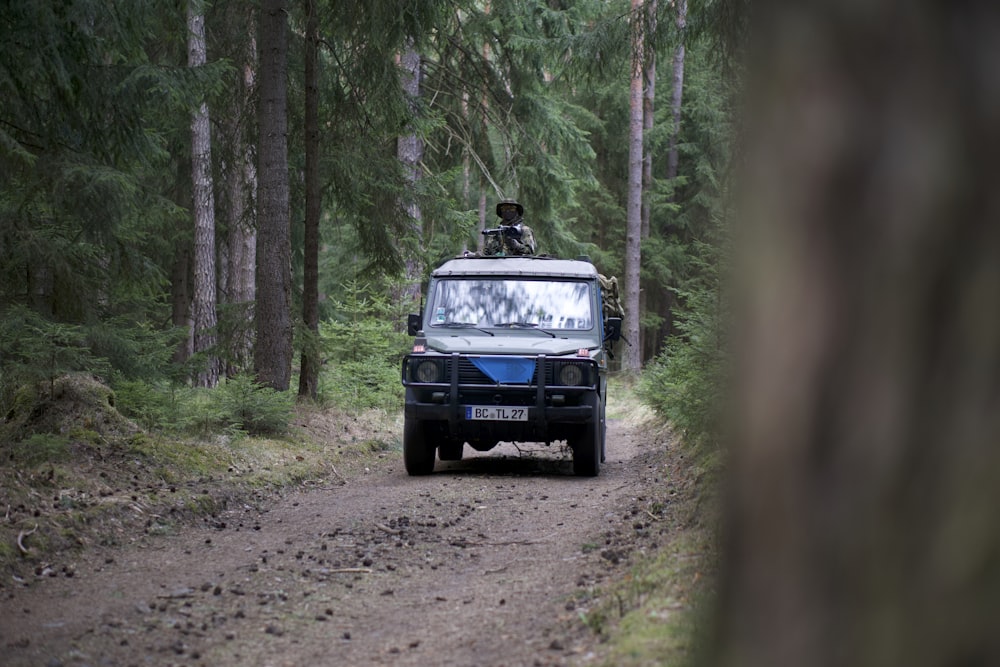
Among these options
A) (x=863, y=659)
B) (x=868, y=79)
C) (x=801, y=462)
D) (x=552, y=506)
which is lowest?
(x=552, y=506)

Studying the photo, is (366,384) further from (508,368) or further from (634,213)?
(634,213)

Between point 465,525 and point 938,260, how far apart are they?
6.55m

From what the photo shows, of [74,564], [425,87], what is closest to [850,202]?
[74,564]

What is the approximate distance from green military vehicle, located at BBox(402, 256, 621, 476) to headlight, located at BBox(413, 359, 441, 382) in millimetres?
11

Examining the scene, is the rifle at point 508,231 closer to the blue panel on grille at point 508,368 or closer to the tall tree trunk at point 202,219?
the blue panel on grille at point 508,368

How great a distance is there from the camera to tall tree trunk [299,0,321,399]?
14016 mm

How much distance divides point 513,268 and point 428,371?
75.9 inches

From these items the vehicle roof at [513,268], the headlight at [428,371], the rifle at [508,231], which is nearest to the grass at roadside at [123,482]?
the headlight at [428,371]

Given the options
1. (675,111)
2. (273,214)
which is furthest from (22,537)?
(675,111)

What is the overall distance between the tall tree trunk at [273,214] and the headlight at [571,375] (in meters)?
4.20

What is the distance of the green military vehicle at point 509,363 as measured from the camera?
1055 centimetres

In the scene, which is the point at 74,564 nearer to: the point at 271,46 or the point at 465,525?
the point at 465,525

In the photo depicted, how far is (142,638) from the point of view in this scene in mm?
4707

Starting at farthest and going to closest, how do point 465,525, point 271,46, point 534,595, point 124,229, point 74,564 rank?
point 271,46 < point 124,229 < point 465,525 < point 74,564 < point 534,595
